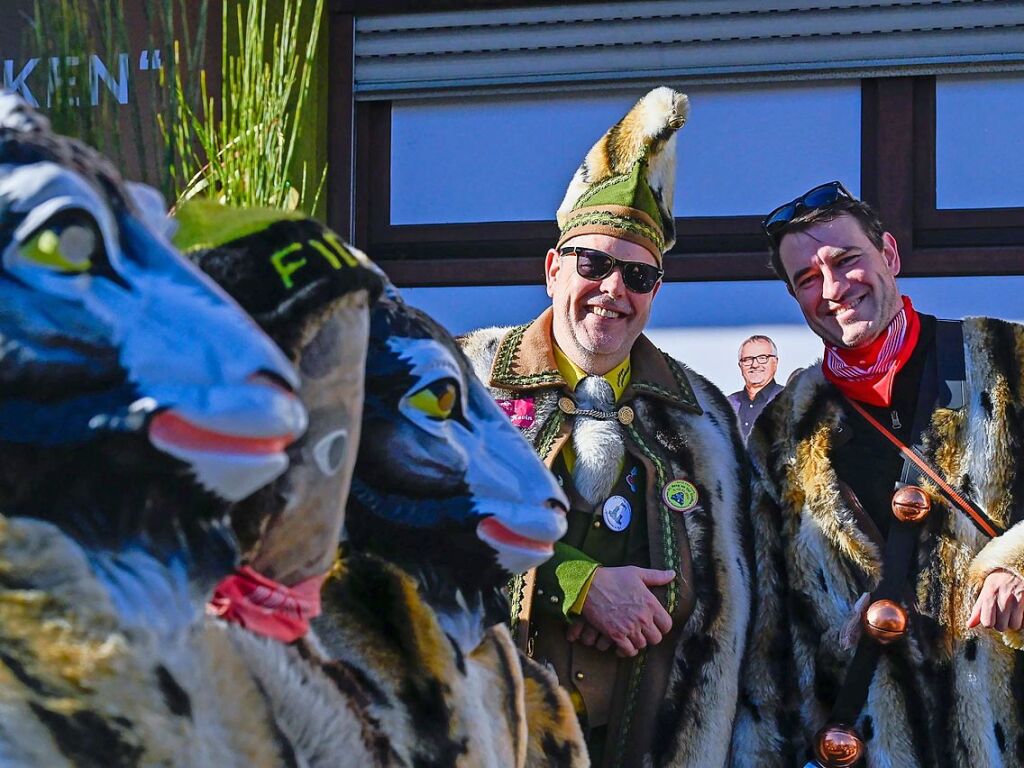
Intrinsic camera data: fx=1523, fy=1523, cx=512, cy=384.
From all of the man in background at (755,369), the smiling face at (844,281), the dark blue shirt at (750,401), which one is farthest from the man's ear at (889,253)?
the man in background at (755,369)

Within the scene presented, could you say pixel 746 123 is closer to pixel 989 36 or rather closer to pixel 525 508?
pixel 989 36

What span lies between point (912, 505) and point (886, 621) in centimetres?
21

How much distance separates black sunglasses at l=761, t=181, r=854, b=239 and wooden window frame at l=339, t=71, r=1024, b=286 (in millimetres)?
1632

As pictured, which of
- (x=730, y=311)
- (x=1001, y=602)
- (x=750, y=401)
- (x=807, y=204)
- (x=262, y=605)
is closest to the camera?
(x=262, y=605)

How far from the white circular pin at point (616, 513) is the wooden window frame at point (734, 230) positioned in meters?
1.97

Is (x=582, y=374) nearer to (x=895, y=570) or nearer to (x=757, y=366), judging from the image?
(x=895, y=570)

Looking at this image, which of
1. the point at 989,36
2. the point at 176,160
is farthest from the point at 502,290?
the point at 176,160

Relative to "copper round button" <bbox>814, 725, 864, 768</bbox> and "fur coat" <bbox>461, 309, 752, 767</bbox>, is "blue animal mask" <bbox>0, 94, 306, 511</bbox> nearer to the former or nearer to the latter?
"fur coat" <bbox>461, 309, 752, 767</bbox>

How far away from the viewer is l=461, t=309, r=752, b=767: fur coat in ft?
8.99

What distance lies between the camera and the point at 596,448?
2791 mm

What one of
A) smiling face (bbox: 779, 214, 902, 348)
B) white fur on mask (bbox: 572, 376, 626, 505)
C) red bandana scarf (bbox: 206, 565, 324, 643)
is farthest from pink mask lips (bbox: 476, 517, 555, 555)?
smiling face (bbox: 779, 214, 902, 348)

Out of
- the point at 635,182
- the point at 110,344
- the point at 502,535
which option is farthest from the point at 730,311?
the point at 110,344

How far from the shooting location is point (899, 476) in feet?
9.13

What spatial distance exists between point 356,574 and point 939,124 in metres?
3.61
